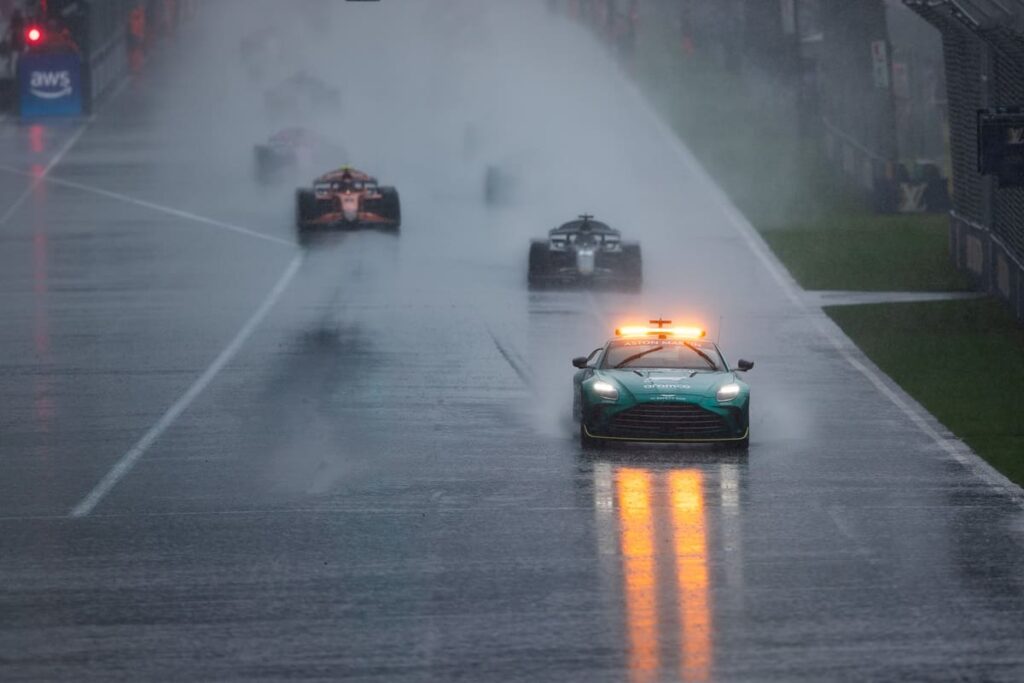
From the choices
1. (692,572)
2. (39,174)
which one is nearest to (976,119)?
(692,572)

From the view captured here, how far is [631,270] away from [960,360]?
944cm

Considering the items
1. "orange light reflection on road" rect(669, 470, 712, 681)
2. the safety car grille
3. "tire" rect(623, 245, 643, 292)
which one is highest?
"tire" rect(623, 245, 643, 292)

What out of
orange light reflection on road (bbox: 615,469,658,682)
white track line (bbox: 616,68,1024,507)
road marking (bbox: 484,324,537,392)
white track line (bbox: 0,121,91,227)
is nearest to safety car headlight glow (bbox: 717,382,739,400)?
orange light reflection on road (bbox: 615,469,658,682)

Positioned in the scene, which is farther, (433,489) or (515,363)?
(515,363)

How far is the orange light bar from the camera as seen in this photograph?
2300 cm

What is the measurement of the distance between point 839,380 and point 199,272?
1738 cm

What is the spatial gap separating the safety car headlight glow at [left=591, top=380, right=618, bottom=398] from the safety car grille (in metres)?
0.29

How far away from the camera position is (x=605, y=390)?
21.1 meters

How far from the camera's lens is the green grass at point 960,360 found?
22938mm

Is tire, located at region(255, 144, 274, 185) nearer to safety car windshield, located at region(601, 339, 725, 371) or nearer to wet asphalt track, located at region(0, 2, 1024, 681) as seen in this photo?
wet asphalt track, located at region(0, 2, 1024, 681)

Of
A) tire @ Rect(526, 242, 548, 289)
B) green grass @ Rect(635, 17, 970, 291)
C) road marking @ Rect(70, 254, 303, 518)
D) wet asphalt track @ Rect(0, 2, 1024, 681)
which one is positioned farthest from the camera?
green grass @ Rect(635, 17, 970, 291)

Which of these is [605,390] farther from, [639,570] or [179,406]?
[639,570]

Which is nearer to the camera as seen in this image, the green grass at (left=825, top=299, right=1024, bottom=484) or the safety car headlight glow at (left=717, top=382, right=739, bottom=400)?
the safety car headlight glow at (left=717, top=382, right=739, bottom=400)

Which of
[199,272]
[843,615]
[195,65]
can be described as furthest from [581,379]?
[195,65]
